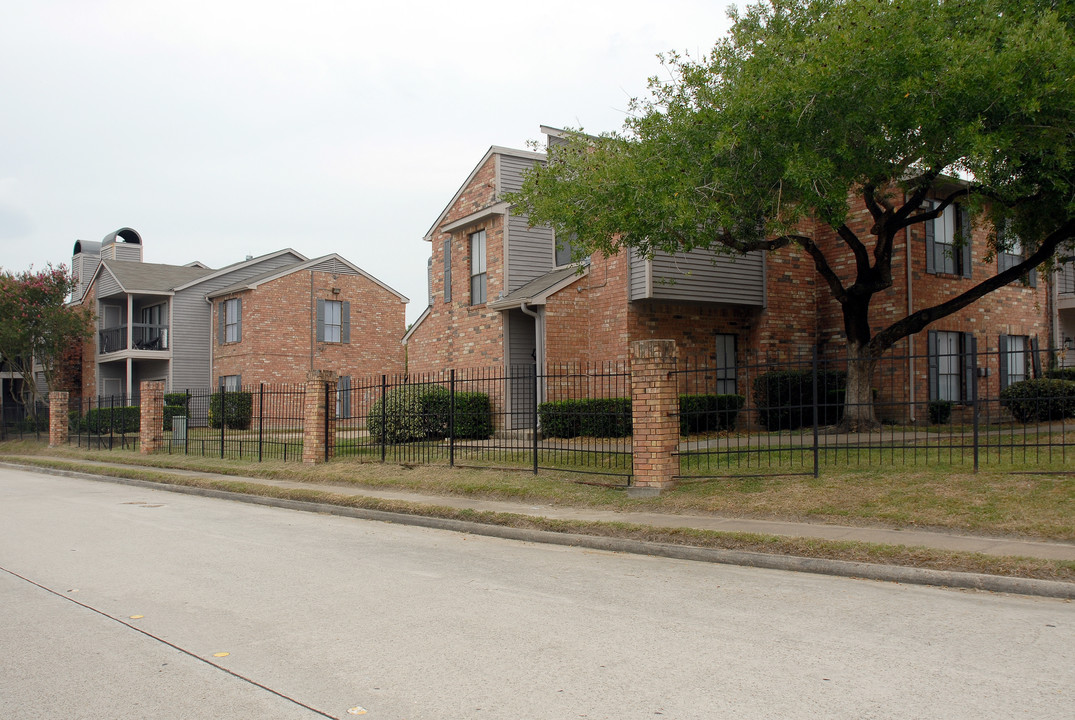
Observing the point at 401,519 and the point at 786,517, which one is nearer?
the point at 786,517

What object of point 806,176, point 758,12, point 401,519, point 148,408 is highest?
point 758,12

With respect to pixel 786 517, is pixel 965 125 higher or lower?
higher

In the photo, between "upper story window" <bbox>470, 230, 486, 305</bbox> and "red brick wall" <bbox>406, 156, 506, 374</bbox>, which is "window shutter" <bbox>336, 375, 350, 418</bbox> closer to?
"red brick wall" <bbox>406, 156, 506, 374</bbox>

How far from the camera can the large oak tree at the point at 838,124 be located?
11.9 meters

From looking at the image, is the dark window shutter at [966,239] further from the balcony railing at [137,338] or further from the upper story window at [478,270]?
the balcony railing at [137,338]

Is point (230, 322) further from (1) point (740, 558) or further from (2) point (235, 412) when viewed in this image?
(1) point (740, 558)

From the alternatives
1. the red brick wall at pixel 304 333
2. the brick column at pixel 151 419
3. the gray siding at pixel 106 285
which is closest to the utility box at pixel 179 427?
the brick column at pixel 151 419

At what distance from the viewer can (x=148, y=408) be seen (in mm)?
24703

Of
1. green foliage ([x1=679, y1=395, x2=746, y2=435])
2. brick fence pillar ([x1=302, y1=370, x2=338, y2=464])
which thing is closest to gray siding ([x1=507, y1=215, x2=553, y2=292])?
green foliage ([x1=679, y1=395, x2=746, y2=435])

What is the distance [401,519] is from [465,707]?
817 cm

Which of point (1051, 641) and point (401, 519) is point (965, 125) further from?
point (401, 519)

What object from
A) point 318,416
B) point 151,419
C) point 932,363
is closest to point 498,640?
point 318,416

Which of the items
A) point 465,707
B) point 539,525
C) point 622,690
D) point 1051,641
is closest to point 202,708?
point 465,707

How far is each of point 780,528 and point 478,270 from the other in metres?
15.7
